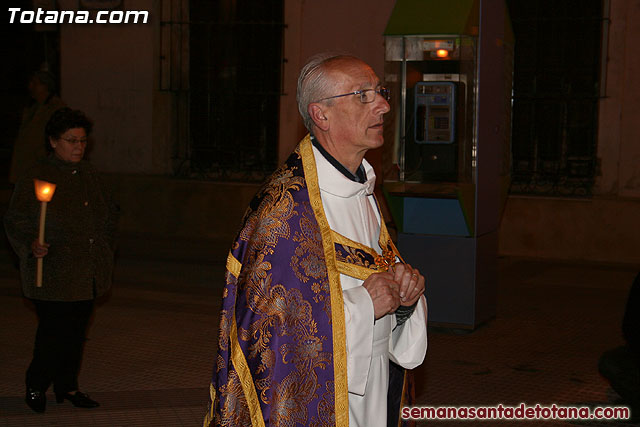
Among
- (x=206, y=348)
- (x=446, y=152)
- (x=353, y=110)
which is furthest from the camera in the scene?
(x=446, y=152)

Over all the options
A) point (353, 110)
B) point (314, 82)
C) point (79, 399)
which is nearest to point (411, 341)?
point (353, 110)

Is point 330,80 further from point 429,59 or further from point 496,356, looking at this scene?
point 429,59

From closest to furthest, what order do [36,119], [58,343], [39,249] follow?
[39,249], [58,343], [36,119]

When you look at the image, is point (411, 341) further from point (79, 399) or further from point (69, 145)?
point (79, 399)

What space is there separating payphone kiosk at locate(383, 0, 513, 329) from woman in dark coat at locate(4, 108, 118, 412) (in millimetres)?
2930

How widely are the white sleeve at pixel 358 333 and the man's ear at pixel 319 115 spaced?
0.54m

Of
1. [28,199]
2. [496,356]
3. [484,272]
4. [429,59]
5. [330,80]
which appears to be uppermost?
[429,59]

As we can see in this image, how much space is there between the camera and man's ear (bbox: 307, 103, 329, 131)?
2992mm

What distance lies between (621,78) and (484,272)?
4.51 metres

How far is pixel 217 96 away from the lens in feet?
43.5

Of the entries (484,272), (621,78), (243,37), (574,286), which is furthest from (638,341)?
(243,37)

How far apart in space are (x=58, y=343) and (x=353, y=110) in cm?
321

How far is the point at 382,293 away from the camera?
9.32ft

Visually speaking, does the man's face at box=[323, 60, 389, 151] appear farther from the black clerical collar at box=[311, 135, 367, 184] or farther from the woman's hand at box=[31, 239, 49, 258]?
the woman's hand at box=[31, 239, 49, 258]
